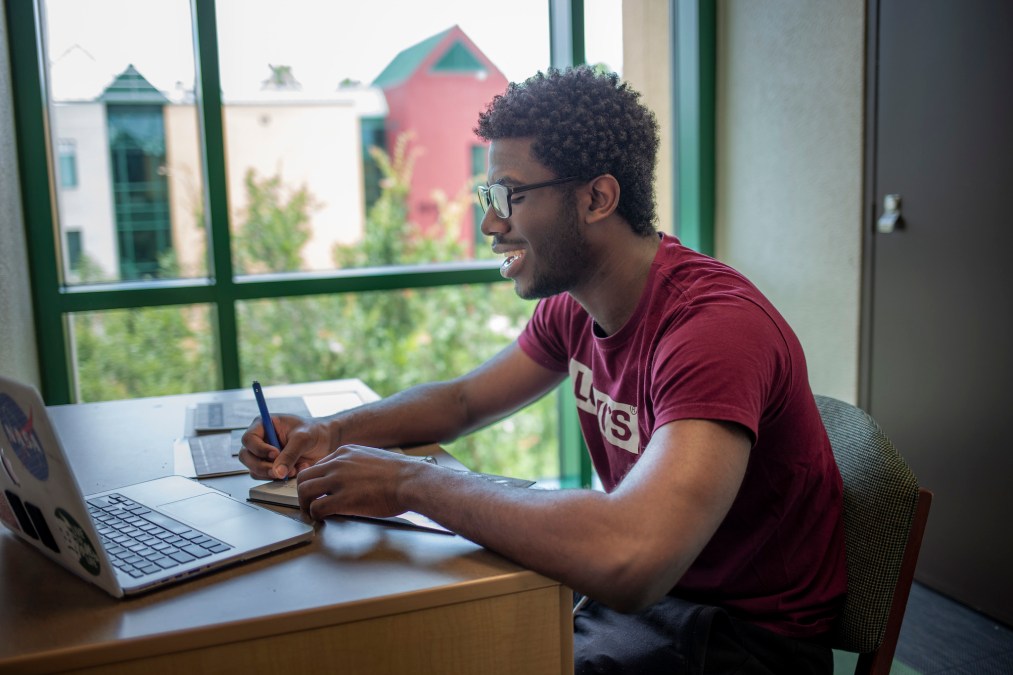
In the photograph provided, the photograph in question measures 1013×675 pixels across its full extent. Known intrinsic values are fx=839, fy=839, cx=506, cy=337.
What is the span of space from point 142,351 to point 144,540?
196cm

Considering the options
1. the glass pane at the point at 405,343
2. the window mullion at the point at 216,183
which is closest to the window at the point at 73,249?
the window mullion at the point at 216,183

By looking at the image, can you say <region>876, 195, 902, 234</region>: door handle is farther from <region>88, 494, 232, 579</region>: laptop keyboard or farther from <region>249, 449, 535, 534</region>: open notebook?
<region>88, 494, 232, 579</region>: laptop keyboard

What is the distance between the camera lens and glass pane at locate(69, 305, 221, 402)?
2738mm

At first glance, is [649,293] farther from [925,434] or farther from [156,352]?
[156,352]

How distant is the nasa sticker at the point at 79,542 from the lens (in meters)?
0.88

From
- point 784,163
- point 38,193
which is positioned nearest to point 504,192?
point 784,163

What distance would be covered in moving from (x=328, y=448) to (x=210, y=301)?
1539 mm

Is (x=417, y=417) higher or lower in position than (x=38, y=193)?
lower

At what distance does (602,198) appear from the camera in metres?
1.43

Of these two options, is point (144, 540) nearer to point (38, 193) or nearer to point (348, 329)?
point (38, 193)

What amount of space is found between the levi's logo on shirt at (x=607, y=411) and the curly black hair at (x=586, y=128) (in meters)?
0.28

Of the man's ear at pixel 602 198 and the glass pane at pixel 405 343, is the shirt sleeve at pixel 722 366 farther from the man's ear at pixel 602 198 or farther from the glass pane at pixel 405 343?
the glass pane at pixel 405 343

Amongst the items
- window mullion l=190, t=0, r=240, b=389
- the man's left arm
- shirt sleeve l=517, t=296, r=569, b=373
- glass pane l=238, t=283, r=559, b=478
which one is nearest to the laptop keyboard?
the man's left arm

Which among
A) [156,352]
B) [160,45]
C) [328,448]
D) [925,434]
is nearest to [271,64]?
[160,45]
